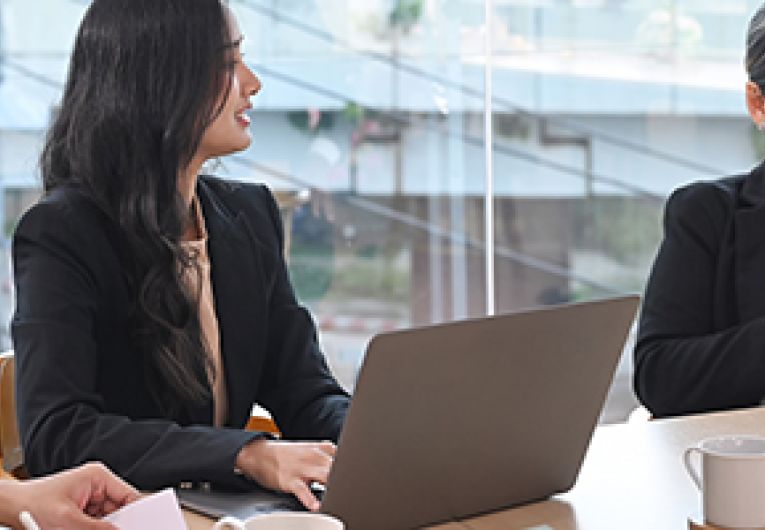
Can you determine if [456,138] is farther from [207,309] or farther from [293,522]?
[293,522]

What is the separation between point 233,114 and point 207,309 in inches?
11.9

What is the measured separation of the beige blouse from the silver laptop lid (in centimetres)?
63

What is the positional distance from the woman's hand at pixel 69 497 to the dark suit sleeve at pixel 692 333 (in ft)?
3.49

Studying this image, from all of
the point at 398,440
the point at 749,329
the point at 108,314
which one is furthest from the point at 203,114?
the point at 749,329

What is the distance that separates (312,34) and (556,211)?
0.88 m

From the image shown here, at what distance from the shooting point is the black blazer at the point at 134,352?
1604 millimetres

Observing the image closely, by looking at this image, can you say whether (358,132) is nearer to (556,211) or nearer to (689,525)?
(556,211)

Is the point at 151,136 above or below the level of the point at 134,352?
above

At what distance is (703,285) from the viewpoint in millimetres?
2207

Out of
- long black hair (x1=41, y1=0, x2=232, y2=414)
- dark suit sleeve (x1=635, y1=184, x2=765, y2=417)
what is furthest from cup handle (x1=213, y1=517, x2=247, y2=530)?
dark suit sleeve (x1=635, y1=184, x2=765, y2=417)

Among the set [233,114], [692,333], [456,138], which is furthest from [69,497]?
[456,138]

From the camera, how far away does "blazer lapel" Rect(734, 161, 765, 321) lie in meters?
2.18

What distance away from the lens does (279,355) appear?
2053 mm

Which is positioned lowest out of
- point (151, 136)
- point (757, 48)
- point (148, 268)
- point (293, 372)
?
point (293, 372)
